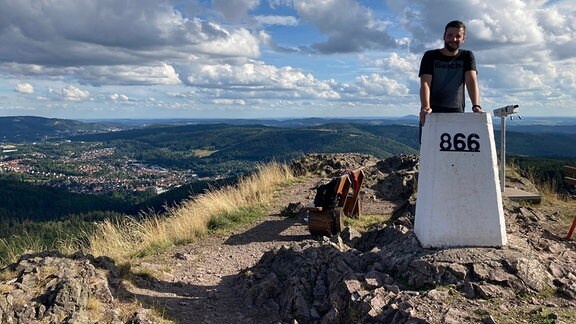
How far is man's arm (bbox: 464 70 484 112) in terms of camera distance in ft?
18.4

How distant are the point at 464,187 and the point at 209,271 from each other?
13.6 feet

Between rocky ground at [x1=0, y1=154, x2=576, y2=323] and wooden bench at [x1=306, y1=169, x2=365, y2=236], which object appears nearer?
rocky ground at [x1=0, y1=154, x2=576, y2=323]

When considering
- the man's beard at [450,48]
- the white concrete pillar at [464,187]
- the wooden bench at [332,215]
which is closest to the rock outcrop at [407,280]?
the white concrete pillar at [464,187]

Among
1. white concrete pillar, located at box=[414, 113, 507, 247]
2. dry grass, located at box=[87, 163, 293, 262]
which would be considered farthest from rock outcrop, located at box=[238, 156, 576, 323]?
dry grass, located at box=[87, 163, 293, 262]

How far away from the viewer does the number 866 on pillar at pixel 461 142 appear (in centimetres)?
536

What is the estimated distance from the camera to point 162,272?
697 cm

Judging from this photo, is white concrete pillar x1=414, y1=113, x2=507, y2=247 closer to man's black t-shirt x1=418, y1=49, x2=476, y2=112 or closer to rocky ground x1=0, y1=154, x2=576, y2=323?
rocky ground x1=0, y1=154, x2=576, y2=323

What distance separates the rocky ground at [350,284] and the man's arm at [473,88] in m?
1.72

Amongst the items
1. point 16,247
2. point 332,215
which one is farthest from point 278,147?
point 16,247

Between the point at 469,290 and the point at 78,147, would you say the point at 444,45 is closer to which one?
the point at 469,290

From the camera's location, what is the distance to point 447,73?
5609 mm

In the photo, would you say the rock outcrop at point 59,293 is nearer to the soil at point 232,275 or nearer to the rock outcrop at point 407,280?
the soil at point 232,275

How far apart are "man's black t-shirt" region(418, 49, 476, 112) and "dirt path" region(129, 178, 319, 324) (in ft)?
11.3

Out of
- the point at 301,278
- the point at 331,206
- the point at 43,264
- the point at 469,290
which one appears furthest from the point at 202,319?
the point at 331,206
